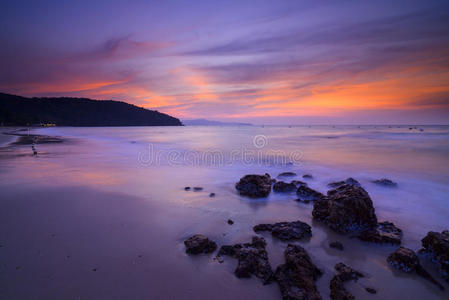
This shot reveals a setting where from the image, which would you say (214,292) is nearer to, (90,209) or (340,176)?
(90,209)

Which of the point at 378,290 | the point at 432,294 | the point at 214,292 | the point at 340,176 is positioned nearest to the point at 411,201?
the point at 340,176

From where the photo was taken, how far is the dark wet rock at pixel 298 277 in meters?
2.50

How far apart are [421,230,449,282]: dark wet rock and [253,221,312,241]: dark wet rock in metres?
1.70

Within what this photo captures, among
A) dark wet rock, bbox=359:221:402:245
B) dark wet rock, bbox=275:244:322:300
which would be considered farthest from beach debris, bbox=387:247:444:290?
dark wet rock, bbox=275:244:322:300

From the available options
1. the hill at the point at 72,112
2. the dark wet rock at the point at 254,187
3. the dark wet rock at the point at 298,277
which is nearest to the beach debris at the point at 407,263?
the dark wet rock at the point at 298,277

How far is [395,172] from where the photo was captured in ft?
33.9

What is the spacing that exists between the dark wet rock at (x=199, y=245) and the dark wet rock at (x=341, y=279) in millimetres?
1745

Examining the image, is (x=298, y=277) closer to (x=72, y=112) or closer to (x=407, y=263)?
(x=407, y=263)

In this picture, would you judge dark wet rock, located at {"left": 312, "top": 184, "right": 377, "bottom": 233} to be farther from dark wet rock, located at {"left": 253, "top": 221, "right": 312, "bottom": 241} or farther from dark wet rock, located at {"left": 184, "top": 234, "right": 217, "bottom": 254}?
dark wet rock, located at {"left": 184, "top": 234, "right": 217, "bottom": 254}

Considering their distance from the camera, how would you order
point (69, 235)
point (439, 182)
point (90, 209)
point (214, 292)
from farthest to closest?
point (439, 182)
point (90, 209)
point (69, 235)
point (214, 292)

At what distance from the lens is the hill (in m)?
89.9

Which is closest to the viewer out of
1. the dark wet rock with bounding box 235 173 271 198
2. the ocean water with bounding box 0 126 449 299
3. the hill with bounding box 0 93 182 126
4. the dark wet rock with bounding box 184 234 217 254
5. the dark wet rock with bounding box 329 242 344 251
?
the ocean water with bounding box 0 126 449 299

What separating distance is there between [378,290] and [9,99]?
155 meters

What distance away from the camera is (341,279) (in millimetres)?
2863
